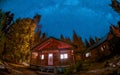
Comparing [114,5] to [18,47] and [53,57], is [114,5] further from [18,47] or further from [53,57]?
[18,47]

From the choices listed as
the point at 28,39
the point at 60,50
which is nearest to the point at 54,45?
the point at 60,50

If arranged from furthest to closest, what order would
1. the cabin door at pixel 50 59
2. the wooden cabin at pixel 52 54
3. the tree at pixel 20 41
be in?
the tree at pixel 20 41 < the cabin door at pixel 50 59 < the wooden cabin at pixel 52 54

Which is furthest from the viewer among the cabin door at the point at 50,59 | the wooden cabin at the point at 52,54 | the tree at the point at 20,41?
the tree at the point at 20,41

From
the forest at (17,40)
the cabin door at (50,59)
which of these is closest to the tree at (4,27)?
the forest at (17,40)

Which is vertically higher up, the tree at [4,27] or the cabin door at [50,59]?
the tree at [4,27]

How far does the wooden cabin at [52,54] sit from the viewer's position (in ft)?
154

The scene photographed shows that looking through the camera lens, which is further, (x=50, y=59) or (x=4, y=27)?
(x=4, y=27)

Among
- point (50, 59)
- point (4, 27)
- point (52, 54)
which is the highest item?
point (4, 27)

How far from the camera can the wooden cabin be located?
4707 centimetres

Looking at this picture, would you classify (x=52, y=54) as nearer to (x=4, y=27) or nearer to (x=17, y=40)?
(x=17, y=40)

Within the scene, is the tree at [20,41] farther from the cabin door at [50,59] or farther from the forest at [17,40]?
the cabin door at [50,59]

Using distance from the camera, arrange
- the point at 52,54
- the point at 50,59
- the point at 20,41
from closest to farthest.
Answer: the point at 52,54 < the point at 50,59 < the point at 20,41

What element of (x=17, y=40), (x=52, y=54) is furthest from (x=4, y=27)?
(x=52, y=54)

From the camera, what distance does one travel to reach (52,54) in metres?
49.4
